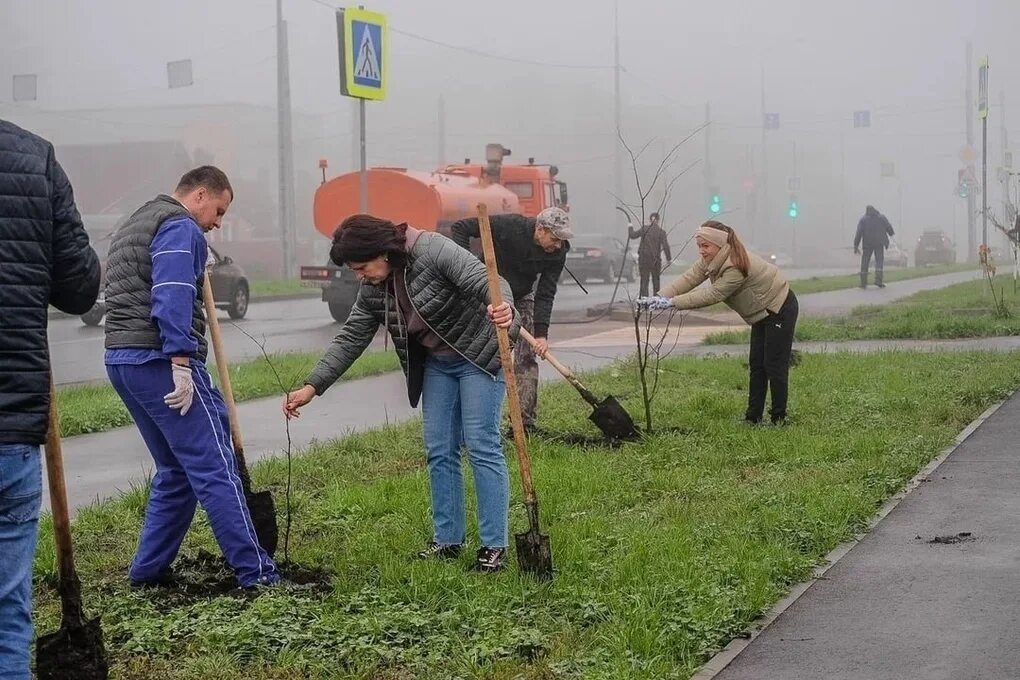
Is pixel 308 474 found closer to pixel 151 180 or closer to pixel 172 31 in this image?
pixel 151 180

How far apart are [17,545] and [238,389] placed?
9.06 meters

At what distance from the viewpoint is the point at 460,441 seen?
640cm

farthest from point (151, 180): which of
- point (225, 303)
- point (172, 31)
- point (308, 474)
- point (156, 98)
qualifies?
point (308, 474)

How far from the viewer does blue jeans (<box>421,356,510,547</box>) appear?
6.10 m

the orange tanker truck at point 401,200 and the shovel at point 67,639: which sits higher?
the orange tanker truck at point 401,200

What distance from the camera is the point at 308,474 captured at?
8484 millimetres

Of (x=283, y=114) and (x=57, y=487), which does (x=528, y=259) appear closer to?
(x=57, y=487)

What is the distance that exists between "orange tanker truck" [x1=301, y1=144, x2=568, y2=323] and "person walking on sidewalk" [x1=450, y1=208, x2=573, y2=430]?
13206 millimetres

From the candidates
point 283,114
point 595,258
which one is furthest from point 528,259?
point 595,258

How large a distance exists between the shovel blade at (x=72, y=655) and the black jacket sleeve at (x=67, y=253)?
43.2 inches

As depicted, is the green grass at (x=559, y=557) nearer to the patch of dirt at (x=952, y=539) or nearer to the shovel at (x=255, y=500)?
the shovel at (x=255, y=500)

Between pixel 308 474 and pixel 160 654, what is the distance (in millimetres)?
3574

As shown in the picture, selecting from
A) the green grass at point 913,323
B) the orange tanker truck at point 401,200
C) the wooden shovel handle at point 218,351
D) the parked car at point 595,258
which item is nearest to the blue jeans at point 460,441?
the wooden shovel handle at point 218,351

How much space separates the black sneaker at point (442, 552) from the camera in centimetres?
620
